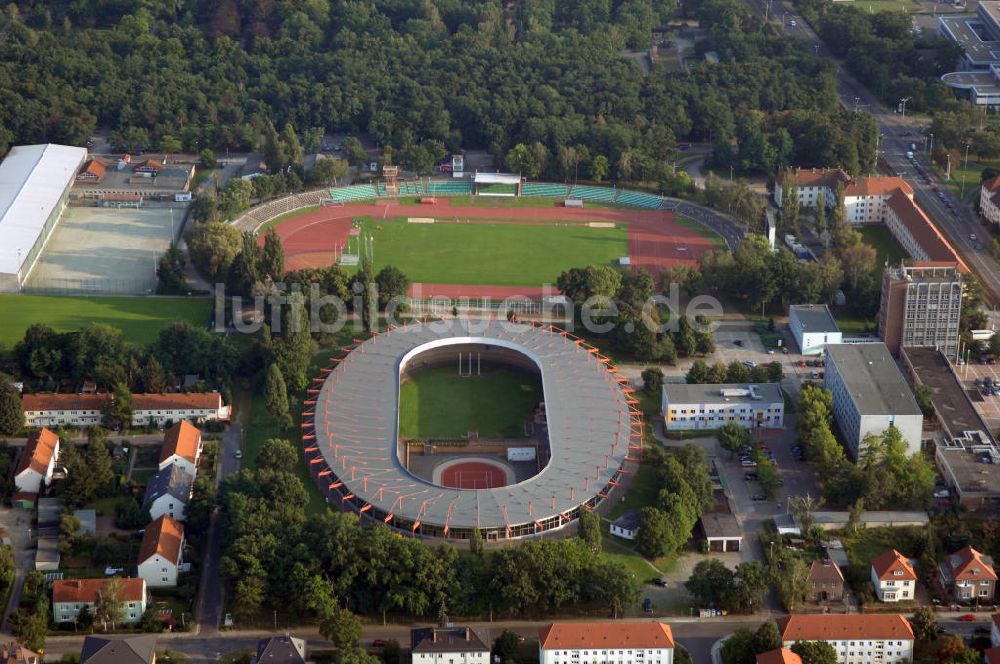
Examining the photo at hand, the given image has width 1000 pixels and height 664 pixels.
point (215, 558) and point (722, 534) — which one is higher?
point (215, 558)

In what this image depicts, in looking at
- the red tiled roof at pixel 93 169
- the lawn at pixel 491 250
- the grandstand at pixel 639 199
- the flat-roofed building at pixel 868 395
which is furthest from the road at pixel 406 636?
the red tiled roof at pixel 93 169

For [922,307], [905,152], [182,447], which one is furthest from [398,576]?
[905,152]

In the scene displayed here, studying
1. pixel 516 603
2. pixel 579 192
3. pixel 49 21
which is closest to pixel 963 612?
pixel 516 603

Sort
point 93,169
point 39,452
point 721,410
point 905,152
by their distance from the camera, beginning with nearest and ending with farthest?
point 39,452 < point 721,410 < point 93,169 < point 905,152

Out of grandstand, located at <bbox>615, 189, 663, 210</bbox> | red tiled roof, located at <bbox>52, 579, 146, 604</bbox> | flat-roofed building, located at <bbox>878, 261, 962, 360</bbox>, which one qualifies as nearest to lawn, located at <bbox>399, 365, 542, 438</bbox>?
red tiled roof, located at <bbox>52, 579, 146, 604</bbox>

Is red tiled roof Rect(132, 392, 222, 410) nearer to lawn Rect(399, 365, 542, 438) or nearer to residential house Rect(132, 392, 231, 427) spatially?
residential house Rect(132, 392, 231, 427)

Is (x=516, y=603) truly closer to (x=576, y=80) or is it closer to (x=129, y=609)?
(x=129, y=609)

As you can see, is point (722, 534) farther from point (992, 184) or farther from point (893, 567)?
point (992, 184)
